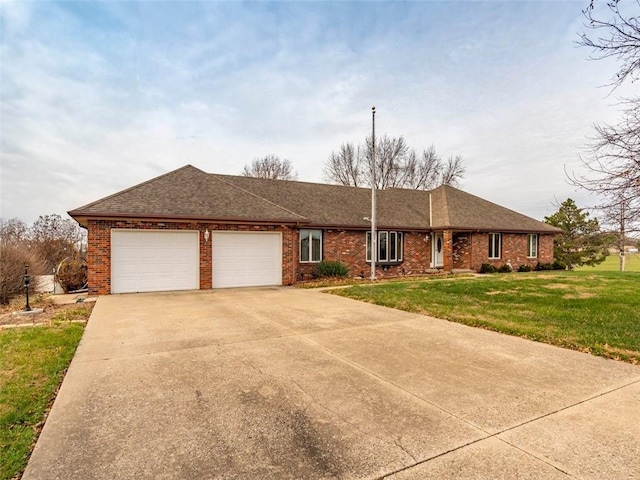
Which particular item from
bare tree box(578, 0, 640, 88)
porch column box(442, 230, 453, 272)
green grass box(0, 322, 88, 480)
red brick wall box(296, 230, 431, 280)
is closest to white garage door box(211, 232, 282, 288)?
red brick wall box(296, 230, 431, 280)

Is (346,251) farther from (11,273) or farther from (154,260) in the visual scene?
(11,273)

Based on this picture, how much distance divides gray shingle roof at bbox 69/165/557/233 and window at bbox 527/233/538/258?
62cm

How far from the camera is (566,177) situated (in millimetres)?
6414

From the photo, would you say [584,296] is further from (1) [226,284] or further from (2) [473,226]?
(1) [226,284]

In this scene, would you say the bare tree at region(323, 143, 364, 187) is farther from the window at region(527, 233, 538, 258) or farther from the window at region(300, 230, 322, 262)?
the window at region(300, 230, 322, 262)

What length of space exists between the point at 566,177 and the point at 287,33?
982 cm

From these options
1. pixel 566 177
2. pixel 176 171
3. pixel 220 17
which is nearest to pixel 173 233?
pixel 176 171

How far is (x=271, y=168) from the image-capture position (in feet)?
134

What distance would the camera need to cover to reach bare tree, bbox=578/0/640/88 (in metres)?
5.12

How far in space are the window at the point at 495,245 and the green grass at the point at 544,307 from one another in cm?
746

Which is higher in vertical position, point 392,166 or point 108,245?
point 392,166

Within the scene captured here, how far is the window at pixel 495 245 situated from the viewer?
20.7 m

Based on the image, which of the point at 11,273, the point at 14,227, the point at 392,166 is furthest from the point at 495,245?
the point at 14,227

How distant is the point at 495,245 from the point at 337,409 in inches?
782
